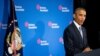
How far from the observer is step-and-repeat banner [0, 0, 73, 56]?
14.0ft

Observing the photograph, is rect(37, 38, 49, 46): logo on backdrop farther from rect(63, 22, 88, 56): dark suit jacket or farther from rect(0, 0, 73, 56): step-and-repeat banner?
rect(63, 22, 88, 56): dark suit jacket

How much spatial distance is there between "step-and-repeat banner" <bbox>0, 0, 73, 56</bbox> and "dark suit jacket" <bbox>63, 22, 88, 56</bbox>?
1.14 metres

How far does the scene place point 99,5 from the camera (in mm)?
5773

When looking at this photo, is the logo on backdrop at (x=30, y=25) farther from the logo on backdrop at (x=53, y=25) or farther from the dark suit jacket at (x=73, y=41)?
the dark suit jacket at (x=73, y=41)

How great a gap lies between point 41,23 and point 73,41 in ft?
4.22

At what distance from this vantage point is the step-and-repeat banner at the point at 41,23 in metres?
4.27

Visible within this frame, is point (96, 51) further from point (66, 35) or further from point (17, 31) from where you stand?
point (17, 31)

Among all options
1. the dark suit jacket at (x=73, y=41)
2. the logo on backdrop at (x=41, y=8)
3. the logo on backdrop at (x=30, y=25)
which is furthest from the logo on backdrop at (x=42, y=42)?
the dark suit jacket at (x=73, y=41)

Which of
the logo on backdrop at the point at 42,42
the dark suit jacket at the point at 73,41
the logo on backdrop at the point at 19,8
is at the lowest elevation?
the logo on backdrop at the point at 42,42

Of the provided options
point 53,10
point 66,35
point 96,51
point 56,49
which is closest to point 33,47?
point 56,49

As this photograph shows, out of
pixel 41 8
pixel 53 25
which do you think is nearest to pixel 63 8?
pixel 53 25

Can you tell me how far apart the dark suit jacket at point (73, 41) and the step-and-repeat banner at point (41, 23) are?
114 centimetres

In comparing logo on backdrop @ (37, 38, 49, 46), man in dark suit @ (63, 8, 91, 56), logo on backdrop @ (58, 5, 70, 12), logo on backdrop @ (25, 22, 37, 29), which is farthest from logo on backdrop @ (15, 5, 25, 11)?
man in dark suit @ (63, 8, 91, 56)

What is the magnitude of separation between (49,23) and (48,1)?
0.46m
